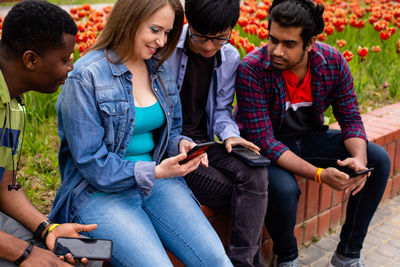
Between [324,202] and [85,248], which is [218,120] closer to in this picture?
[324,202]

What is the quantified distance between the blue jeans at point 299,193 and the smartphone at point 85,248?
3.46ft

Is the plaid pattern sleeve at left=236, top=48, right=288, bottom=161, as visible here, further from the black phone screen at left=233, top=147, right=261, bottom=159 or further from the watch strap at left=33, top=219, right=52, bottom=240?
the watch strap at left=33, top=219, right=52, bottom=240

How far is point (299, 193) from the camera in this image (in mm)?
2723

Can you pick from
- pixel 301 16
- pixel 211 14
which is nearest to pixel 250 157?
pixel 211 14

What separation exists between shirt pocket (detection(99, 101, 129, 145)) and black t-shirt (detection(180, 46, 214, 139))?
68 centimetres

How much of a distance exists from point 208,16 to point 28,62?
1055 mm

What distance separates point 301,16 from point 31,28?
156 centimetres

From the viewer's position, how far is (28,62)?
181 centimetres

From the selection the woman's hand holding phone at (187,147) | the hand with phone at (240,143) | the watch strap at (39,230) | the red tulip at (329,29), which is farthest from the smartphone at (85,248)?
the red tulip at (329,29)

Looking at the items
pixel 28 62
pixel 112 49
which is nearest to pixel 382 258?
pixel 112 49

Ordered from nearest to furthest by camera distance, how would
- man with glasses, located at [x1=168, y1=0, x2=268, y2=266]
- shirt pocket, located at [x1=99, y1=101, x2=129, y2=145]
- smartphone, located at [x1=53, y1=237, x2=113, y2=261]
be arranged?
smartphone, located at [x1=53, y1=237, x2=113, y2=261]
shirt pocket, located at [x1=99, y1=101, x2=129, y2=145]
man with glasses, located at [x1=168, y1=0, x2=268, y2=266]

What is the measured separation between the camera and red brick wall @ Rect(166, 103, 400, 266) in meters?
2.86

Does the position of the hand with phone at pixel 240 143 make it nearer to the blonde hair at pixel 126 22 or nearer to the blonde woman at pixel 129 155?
the blonde woman at pixel 129 155

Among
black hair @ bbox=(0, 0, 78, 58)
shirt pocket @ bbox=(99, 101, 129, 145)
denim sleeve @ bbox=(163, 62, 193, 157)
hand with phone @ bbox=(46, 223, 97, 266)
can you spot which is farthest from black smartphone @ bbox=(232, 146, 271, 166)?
black hair @ bbox=(0, 0, 78, 58)
